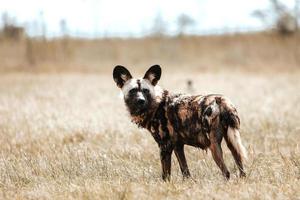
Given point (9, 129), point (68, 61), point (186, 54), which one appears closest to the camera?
point (9, 129)

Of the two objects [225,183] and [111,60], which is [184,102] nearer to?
[225,183]

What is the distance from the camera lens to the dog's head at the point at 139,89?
24.5 ft

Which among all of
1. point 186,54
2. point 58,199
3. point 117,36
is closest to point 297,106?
point 58,199

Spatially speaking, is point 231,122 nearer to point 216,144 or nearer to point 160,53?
point 216,144

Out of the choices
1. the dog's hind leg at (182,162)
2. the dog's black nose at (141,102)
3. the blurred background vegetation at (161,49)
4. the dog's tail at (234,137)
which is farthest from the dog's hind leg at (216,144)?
the blurred background vegetation at (161,49)

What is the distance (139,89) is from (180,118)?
69 centimetres

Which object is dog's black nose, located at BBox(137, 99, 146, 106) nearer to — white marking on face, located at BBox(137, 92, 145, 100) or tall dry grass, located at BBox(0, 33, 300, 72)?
white marking on face, located at BBox(137, 92, 145, 100)

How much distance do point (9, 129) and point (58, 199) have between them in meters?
6.17

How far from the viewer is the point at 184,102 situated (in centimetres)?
732

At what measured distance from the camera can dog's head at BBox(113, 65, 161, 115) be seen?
7.45m

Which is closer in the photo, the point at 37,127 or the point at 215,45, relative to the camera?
the point at 37,127

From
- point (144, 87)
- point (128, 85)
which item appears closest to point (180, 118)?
point (144, 87)

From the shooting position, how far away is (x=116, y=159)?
8672mm

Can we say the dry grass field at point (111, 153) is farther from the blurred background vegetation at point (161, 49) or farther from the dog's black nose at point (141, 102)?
the blurred background vegetation at point (161, 49)
